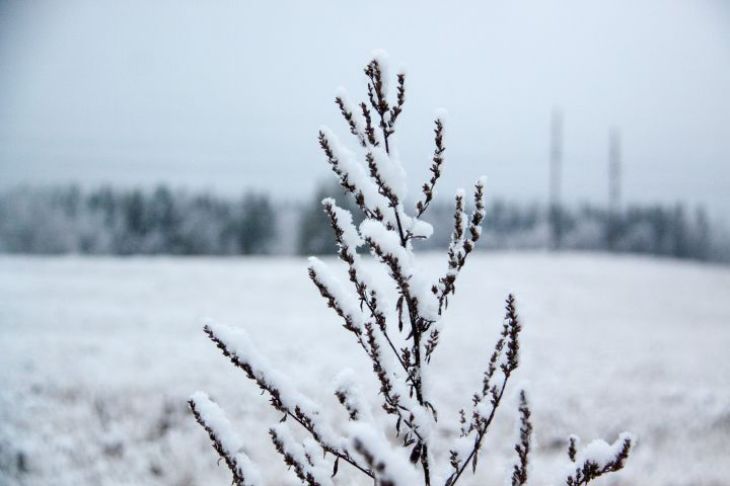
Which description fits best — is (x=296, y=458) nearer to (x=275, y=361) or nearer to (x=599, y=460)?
(x=599, y=460)

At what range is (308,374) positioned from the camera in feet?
26.5

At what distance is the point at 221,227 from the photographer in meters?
61.6

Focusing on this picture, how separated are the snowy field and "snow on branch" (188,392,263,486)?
79cm

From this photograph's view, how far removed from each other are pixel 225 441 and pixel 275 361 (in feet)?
25.8

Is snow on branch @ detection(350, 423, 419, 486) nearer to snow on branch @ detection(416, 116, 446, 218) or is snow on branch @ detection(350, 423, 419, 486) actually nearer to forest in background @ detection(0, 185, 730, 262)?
snow on branch @ detection(416, 116, 446, 218)

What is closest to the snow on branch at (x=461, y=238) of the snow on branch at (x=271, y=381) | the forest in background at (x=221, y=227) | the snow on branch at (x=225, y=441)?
the snow on branch at (x=271, y=381)

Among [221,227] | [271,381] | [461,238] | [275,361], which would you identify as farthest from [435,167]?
[221,227]

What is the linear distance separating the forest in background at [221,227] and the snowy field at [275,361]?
90.3ft

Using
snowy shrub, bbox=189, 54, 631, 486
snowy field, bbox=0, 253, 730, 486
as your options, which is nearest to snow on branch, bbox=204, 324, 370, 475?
snowy shrub, bbox=189, 54, 631, 486

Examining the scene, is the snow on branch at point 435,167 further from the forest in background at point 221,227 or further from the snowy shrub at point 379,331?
the forest in background at point 221,227

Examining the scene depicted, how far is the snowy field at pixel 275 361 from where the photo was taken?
495cm

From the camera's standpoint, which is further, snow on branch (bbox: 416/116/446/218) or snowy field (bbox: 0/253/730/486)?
snowy field (bbox: 0/253/730/486)

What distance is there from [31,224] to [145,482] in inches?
2591

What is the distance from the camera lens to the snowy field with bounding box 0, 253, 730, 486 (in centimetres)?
495
